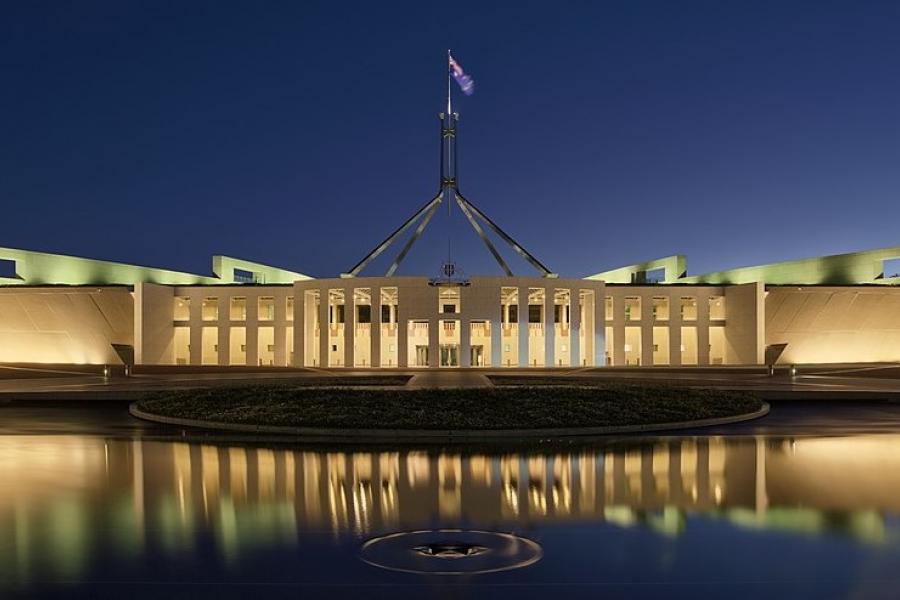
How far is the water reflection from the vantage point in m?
8.73

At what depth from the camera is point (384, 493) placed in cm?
1098

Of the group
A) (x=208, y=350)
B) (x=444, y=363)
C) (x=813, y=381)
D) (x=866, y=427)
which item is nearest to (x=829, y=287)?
(x=813, y=381)

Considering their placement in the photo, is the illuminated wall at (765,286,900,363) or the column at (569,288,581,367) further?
the illuminated wall at (765,286,900,363)

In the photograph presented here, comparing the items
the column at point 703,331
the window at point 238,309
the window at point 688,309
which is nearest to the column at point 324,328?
the window at point 238,309

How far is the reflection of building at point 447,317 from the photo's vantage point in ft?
151

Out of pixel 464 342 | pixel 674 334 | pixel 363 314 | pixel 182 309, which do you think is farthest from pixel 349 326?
pixel 674 334

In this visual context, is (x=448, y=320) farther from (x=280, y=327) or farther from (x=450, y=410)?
(x=450, y=410)

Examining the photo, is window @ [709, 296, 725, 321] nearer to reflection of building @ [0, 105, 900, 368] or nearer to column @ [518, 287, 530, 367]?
reflection of building @ [0, 105, 900, 368]

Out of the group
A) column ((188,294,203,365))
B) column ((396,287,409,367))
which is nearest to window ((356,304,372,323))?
column ((396,287,409,367))

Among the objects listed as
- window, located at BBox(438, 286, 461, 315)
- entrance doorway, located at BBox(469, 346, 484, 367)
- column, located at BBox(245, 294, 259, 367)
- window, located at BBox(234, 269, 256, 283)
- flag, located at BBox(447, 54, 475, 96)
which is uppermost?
flag, located at BBox(447, 54, 475, 96)

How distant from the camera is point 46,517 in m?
9.53

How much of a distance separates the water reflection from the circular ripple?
0.54 meters

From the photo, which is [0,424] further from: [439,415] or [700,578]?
[700,578]

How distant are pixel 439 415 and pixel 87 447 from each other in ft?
25.6
